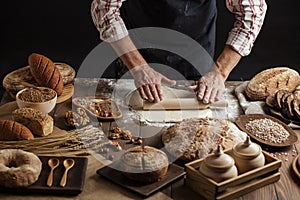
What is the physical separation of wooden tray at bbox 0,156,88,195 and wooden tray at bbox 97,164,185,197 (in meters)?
0.07

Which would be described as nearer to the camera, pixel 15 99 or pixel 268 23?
pixel 15 99

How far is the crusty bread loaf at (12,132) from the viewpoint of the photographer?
2.23 metres

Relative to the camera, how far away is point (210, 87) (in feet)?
8.53

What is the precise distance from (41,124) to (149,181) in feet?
1.74

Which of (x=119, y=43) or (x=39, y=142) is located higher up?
(x=119, y=43)

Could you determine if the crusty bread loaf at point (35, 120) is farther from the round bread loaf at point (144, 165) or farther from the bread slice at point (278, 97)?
the bread slice at point (278, 97)

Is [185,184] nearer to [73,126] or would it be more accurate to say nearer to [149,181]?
[149,181]

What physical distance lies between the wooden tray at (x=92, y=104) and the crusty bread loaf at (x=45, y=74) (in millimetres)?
113

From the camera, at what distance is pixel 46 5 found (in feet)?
14.4

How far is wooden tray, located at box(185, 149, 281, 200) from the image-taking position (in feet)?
6.20

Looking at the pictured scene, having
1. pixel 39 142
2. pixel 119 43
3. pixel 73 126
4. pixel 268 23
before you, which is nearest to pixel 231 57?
pixel 119 43

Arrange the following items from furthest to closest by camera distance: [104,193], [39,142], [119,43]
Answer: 1. [119,43]
2. [39,142]
3. [104,193]

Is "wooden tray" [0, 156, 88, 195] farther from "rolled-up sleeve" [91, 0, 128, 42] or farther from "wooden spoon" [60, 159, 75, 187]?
"rolled-up sleeve" [91, 0, 128, 42]

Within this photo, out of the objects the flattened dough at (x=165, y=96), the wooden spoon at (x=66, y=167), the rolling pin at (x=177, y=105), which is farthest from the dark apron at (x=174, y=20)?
the wooden spoon at (x=66, y=167)
